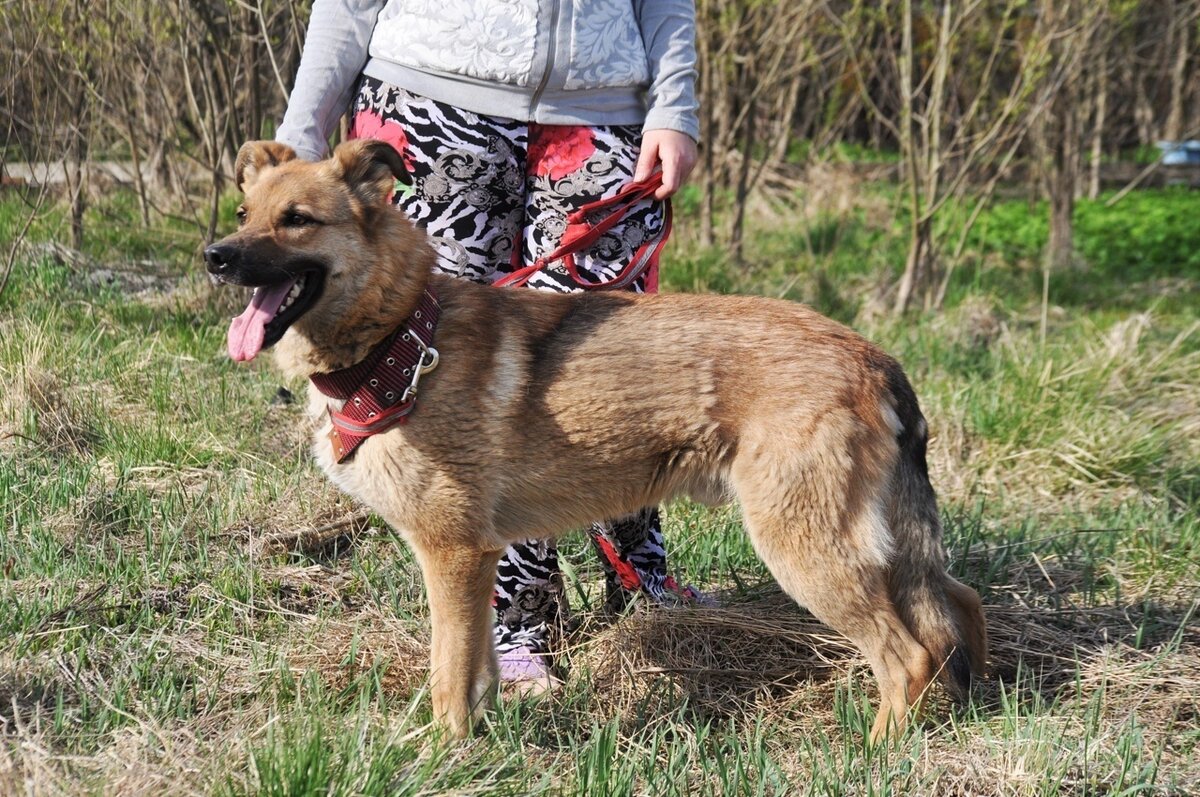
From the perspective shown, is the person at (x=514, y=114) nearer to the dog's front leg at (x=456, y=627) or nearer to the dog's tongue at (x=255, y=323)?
the dog's front leg at (x=456, y=627)

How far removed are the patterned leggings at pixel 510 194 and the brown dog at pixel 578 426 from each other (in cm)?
23

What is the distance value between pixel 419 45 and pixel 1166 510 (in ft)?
11.1

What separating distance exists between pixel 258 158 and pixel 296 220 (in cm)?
30

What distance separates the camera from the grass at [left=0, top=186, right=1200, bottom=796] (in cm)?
246

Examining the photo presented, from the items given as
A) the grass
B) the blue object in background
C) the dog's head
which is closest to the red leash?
the dog's head

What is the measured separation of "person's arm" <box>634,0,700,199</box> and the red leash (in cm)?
4

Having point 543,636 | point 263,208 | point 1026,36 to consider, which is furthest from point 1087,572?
point 1026,36

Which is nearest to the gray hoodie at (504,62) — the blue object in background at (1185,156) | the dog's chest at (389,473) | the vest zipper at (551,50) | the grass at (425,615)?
the vest zipper at (551,50)

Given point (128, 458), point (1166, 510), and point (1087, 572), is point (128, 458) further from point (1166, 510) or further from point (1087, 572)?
point (1166, 510)

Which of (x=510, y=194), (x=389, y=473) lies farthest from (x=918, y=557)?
(x=510, y=194)

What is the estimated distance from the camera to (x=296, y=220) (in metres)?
2.71

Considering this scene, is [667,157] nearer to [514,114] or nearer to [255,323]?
[514,114]

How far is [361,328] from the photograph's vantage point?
2.75m

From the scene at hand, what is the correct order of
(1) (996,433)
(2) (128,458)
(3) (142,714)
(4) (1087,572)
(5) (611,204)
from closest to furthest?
(3) (142,714), (5) (611,204), (4) (1087,572), (2) (128,458), (1) (996,433)
